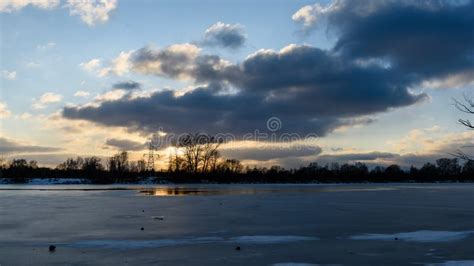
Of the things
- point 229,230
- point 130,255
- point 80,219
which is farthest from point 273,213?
point 130,255

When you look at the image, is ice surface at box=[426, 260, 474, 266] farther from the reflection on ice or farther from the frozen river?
the reflection on ice

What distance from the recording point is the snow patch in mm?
12336

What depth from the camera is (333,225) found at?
15.5 m

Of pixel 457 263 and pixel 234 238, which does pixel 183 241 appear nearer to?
pixel 234 238

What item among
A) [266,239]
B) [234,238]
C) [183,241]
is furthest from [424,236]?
[183,241]

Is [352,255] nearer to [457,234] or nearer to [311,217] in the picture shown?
[457,234]

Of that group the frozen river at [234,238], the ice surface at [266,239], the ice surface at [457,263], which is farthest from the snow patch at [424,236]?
the ice surface at [457,263]

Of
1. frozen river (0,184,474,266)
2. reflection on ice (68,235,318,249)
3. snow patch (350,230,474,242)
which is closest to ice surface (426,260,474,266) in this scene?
frozen river (0,184,474,266)

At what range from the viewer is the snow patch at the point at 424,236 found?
40.5 feet

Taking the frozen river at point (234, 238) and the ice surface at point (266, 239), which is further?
the ice surface at point (266, 239)

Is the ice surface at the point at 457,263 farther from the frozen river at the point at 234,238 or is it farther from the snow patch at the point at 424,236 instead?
the snow patch at the point at 424,236

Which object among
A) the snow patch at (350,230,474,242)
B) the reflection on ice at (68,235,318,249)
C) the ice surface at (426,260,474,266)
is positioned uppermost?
the reflection on ice at (68,235,318,249)

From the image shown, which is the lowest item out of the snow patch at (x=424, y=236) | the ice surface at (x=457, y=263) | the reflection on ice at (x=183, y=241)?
the ice surface at (x=457, y=263)

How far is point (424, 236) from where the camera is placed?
1284 cm
